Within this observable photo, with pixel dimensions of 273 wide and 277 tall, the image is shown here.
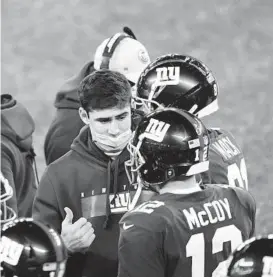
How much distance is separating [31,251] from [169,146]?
712 mm

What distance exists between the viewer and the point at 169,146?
10.3 ft

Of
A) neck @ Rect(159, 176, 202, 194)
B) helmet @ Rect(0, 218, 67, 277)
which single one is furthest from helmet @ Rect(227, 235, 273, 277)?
neck @ Rect(159, 176, 202, 194)

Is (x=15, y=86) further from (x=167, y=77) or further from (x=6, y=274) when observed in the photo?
(x=6, y=274)

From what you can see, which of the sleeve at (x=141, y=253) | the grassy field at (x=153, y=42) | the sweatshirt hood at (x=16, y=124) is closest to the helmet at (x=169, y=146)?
the sleeve at (x=141, y=253)

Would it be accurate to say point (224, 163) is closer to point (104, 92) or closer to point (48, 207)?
point (104, 92)

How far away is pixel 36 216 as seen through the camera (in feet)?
11.7

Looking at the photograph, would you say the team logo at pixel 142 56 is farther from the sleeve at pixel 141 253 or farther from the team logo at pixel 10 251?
the team logo at pixel 10 251

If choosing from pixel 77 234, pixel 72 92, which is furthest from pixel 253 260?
pixel 72 92

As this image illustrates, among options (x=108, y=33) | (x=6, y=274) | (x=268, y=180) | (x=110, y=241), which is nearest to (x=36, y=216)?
(x=110, y=241)

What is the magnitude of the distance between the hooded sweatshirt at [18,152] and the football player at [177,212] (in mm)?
1302

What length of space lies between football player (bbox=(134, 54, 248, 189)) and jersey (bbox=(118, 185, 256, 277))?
1.48 feet

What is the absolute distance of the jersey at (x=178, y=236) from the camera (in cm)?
301

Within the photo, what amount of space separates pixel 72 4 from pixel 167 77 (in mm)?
3301

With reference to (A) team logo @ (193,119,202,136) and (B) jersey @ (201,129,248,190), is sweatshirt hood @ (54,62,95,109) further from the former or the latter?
(A) team logo @ (193,119,202,136)
